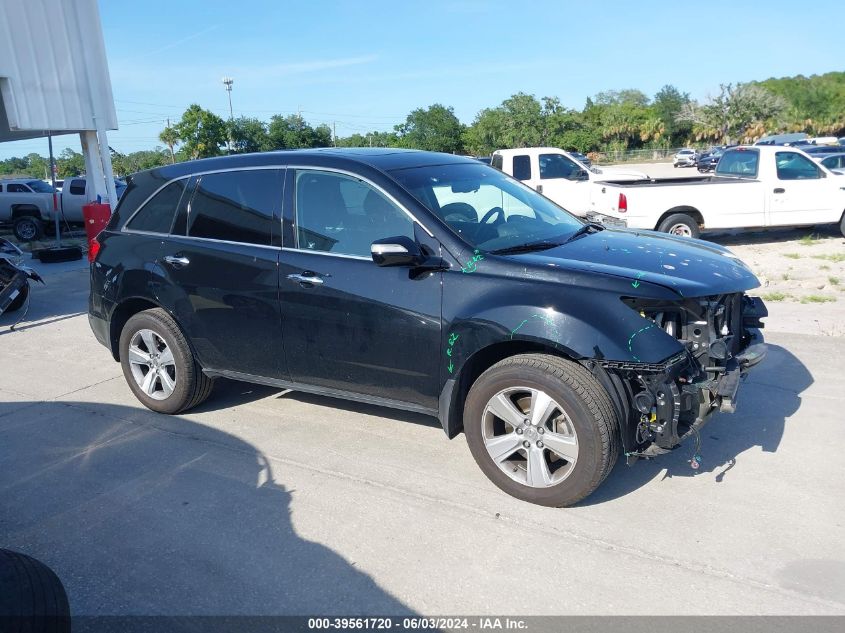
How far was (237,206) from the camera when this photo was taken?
5.13 meters

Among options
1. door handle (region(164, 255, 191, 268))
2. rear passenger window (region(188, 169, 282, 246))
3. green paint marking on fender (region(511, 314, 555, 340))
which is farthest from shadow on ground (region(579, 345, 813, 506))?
door handle (region(164, 255, 191, 268))

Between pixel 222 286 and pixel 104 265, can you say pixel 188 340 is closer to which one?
pixel 222 286

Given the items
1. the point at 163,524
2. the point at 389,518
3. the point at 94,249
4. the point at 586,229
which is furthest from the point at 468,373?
the point at 94,249

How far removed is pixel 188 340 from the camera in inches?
213

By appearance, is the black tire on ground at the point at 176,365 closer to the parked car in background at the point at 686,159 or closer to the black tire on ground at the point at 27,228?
the black tire on ground at the point at 27,228

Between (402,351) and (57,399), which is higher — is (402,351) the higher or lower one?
the higher one

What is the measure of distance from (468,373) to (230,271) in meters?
1.92

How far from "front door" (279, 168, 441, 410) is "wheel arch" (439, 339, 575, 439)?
14cm

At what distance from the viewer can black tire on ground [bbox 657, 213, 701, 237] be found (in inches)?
485

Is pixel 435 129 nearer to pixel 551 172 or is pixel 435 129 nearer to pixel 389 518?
pixel 551 172

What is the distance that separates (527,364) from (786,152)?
11105 mm

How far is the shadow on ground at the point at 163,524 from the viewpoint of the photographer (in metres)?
3.33

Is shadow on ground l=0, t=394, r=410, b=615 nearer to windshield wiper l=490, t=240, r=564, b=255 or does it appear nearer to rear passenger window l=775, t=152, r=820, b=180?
windshield wiper l=490, t=240, r=564, b=255

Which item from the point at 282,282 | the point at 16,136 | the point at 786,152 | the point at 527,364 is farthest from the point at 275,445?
the point at 16,136
